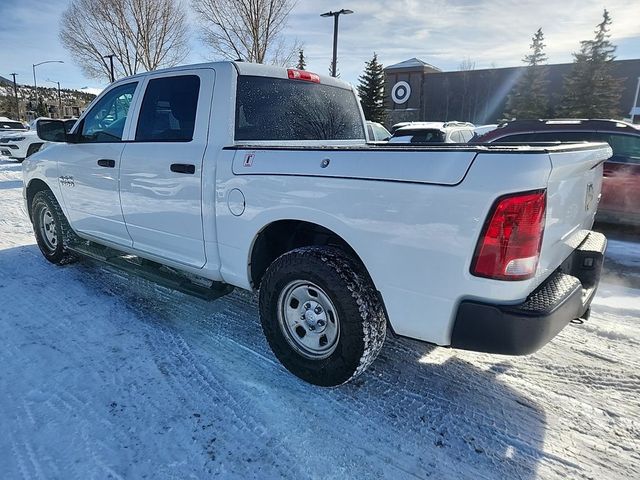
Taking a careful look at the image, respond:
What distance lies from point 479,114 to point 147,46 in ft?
91.9

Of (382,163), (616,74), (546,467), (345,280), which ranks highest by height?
(616,74)

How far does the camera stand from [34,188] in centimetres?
506

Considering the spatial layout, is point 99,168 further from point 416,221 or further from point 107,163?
point 416,221

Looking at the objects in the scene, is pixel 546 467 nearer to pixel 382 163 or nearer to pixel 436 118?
pixel 382 163

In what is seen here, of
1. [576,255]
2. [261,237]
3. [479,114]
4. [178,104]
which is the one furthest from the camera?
[479,114]

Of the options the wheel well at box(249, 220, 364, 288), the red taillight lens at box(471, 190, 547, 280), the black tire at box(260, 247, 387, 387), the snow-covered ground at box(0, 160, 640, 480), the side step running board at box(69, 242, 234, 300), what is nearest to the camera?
the red taillight lens at box(471, 190, 547, 280)

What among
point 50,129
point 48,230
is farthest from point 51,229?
point 50,129

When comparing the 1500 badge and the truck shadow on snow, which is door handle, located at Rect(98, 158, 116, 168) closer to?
the 1500 badge

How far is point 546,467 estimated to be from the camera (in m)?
2.14

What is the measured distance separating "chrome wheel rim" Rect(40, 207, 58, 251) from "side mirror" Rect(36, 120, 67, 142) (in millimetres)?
884

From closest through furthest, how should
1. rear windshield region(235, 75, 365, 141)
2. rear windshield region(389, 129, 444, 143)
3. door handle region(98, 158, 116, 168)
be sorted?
1. rear windshield region(235, 75, 365, 141)
2. door handle region(98, 158, 116, 168)
3. rear windshield region(389, 129, 444, 143)

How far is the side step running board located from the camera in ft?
11.0

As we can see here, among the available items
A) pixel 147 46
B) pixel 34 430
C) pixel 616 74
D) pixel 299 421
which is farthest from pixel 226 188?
pixel 616 74

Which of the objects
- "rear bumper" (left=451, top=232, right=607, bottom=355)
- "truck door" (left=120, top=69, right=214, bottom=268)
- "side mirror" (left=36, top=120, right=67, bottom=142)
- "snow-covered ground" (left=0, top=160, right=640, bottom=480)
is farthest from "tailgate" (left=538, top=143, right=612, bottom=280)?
"side mirror" (left=36, top=120, right=67, bottom=142)
